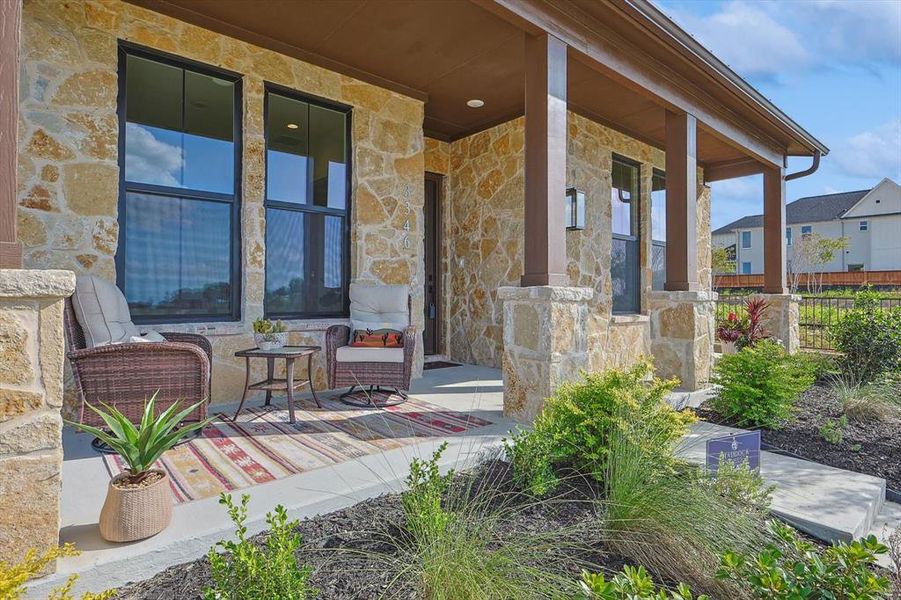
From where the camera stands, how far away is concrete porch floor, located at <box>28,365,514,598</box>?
5.28 ft

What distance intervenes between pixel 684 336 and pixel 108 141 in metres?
5.10

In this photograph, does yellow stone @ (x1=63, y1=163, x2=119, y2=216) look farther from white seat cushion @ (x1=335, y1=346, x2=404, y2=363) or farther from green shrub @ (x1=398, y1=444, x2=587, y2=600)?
green shrub @ (x1=398, y1=444, x2=587, y2=600)

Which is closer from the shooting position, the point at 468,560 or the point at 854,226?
the point at 468,560

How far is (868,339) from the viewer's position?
470 cm

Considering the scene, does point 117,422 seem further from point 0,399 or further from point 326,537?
point 326,537

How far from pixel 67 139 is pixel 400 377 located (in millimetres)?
2938

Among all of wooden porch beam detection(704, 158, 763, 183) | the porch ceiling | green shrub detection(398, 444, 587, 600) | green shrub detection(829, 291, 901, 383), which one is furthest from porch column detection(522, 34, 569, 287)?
wooden porch beam detection(704, 158, 763, 183)

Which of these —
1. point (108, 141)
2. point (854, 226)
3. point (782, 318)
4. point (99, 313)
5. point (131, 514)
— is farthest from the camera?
point (854, 226)

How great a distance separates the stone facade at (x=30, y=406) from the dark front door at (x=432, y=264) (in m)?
4.85

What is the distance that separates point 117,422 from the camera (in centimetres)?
179

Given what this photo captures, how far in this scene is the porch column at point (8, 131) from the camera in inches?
60.0

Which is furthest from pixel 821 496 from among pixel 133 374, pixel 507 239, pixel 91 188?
pixel 91 188

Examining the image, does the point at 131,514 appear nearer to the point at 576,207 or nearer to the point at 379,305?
the point at 379,305

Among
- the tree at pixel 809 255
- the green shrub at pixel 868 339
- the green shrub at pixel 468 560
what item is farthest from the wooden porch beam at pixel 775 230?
the tree at pixel 809 255
